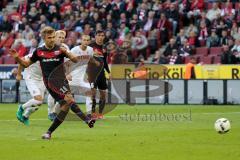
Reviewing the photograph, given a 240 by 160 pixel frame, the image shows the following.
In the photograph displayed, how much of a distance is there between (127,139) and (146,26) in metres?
19.0

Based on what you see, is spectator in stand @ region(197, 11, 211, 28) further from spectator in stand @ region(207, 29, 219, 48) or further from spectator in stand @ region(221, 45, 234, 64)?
spectator in stand @ region(221, 45, 234, 64)

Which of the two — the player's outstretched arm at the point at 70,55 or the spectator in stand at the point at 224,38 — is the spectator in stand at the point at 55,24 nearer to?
the spectator in stand at the point at 224,38

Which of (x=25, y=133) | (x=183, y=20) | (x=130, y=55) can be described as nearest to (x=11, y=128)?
(x=25, y=133)

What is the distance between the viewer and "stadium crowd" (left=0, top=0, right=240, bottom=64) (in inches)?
1215

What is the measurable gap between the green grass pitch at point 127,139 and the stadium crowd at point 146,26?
28.5 ft

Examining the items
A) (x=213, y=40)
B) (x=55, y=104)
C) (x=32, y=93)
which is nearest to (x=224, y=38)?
(x=213, y=40)

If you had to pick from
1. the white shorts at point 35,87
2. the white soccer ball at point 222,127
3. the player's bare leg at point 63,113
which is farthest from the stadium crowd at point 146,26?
the player's bare leg at point 63,113

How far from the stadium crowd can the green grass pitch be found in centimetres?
867

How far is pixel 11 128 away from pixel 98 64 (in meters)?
4.09

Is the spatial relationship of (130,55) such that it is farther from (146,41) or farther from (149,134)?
(149,134)

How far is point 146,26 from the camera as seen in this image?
33719mm

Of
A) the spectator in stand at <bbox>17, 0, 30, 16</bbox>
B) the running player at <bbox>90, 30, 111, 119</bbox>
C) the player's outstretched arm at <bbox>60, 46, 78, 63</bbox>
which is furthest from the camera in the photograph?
the spectator in stand at <bbox>17, 0, 30, 16</bbox>

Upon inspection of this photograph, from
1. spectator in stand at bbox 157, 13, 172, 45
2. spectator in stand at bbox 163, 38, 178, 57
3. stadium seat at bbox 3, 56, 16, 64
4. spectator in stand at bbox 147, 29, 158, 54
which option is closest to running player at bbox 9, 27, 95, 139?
spectator in stand at bbox 163, 38, 178, 57

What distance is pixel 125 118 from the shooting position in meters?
21.0
